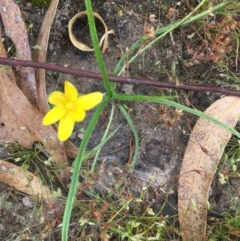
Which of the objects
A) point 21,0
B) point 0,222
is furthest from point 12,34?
point 0,222

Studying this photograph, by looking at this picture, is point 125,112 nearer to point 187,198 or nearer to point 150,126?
point 150,126

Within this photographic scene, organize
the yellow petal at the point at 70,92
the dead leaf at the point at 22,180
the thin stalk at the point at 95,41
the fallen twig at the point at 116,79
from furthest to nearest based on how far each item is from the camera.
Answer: the dead leaf at the point at 22,180 < the fallen twig at the point at 116,79 < the yellow petal at the point at 70,92 < the thin stalk at the point at 95,41

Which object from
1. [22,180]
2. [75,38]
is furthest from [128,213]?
[75,38]

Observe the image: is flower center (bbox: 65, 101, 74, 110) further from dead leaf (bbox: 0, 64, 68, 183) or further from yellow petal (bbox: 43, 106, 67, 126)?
dead leaf (bbox: 0, 64, 68, 183)

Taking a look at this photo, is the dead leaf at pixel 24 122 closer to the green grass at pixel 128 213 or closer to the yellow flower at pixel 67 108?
the green grass at pixel 128 213

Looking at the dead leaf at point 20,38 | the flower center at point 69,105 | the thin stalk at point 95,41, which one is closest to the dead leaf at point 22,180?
the dead leaf at point 20,38

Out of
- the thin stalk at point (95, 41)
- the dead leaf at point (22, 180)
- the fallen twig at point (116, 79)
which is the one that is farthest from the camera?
the dead leaf at point (22, 180)
